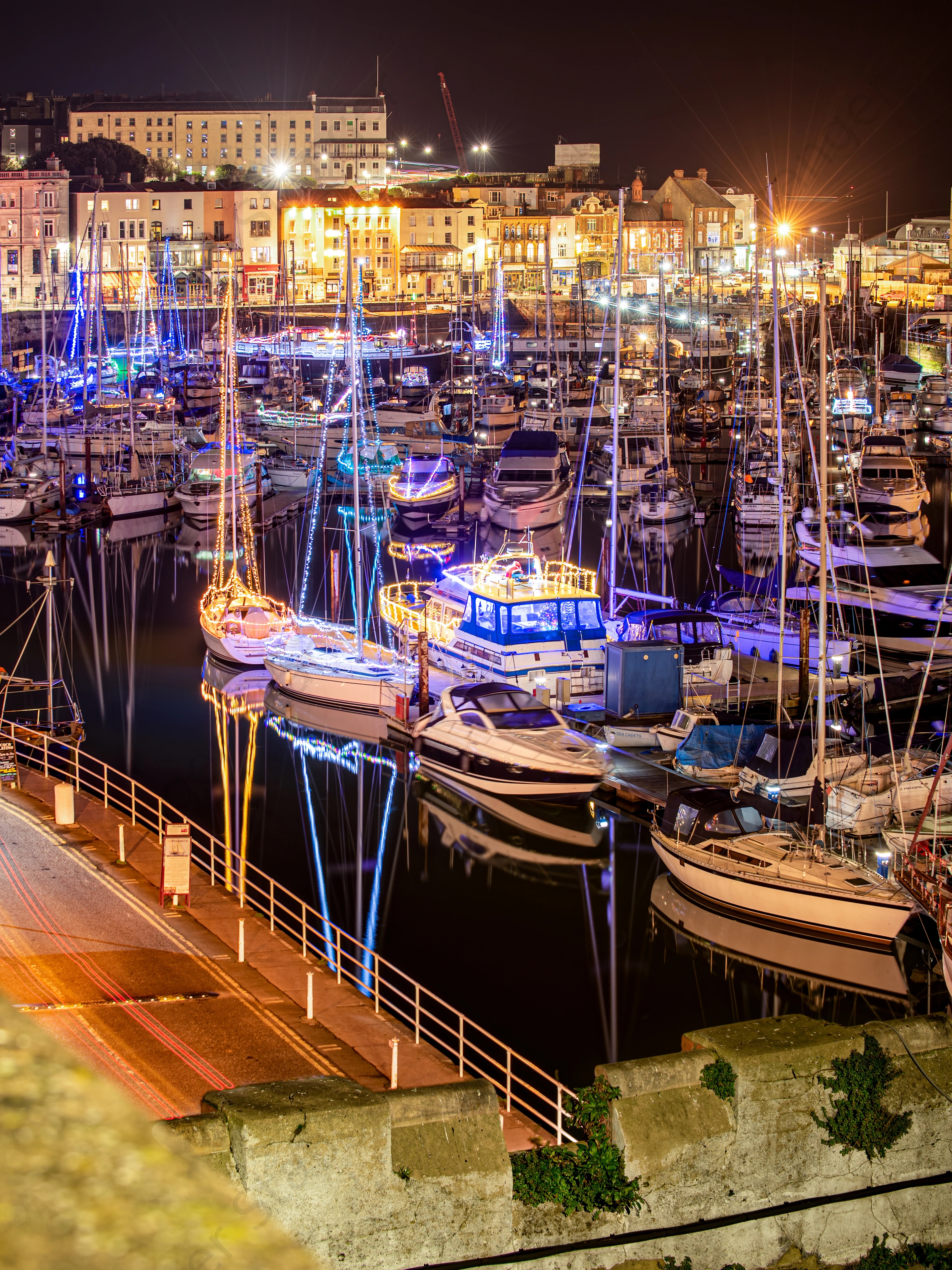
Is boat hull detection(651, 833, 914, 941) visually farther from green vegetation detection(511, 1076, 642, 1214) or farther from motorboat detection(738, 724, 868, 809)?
green vegetation detection(511, 1076, 642, 1214)

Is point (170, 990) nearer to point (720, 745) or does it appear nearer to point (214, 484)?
point (720, 745)

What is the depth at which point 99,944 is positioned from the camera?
12.3 meters

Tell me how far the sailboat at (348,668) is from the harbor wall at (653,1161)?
571 inches

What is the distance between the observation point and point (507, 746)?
68.6 ft

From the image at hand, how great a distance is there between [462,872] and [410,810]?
8.54 ft

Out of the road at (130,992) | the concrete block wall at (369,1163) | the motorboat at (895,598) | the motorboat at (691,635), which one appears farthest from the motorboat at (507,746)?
the concrete block wall at (369,1163)

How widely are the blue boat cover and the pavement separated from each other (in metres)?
31.7

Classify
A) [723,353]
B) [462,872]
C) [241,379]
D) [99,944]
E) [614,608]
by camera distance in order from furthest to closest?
[723,353]
[241,379]
[614,608]
[462,872]
[99,944]

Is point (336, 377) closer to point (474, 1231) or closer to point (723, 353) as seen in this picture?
point (723, 353)

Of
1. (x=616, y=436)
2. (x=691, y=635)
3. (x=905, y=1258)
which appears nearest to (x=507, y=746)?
(x=691, y=635)

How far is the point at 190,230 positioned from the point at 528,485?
70.4 m

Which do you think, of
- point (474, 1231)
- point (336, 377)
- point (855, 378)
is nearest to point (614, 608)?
point (474, 1231)

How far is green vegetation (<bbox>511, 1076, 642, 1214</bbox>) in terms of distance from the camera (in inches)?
349

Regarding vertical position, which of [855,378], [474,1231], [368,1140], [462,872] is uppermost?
[855,378]
